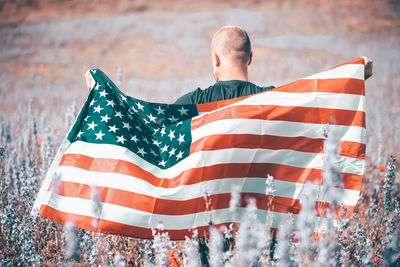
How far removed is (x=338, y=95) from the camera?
2.94 metres

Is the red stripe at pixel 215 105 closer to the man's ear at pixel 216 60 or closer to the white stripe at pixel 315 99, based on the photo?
the white stripe at pixel 315 99

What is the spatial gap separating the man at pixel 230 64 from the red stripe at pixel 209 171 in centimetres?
74

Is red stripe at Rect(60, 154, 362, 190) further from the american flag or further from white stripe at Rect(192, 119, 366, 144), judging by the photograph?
white stripe at Rect(192, 119, 366, 144)

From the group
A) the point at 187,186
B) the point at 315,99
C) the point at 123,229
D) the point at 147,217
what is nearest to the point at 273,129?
the point at 315,99

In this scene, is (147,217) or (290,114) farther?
(290,114)

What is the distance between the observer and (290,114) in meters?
2.87

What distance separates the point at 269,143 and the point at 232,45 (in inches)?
38.1

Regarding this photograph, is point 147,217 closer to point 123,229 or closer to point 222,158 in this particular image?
point 123,229

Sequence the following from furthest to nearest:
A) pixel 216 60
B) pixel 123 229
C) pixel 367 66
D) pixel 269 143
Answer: pixel 367 66
pixel 216 60
pixel 269 143
pixel 123 229

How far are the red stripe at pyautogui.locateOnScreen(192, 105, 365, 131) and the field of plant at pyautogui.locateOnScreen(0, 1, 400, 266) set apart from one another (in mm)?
560

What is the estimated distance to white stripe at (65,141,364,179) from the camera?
8.84 ft

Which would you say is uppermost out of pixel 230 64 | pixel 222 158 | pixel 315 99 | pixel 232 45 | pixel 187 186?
pixel 232 45

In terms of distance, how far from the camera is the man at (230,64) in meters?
2.80

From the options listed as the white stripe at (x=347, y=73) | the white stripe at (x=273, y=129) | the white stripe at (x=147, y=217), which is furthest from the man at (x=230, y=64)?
the white stripe at (x=273, y=129)
